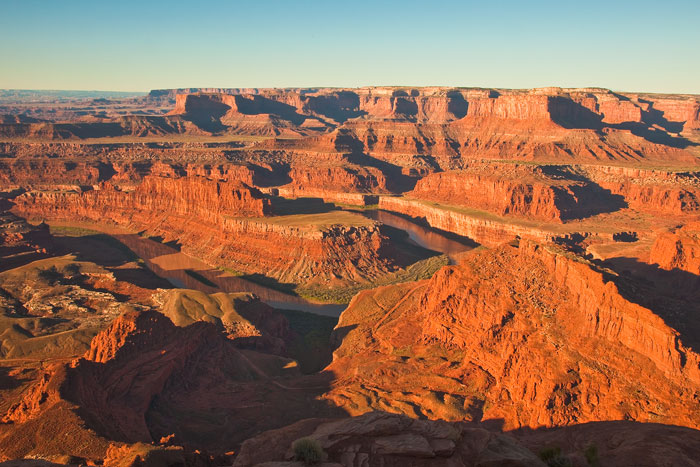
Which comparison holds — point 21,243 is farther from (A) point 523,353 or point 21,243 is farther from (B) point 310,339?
(A) point 523,353

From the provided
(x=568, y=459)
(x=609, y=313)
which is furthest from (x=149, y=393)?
(x=609, y=313)

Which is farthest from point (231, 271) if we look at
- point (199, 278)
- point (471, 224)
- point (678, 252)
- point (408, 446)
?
point (408, 446)

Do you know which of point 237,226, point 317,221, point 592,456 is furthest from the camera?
point 237,226

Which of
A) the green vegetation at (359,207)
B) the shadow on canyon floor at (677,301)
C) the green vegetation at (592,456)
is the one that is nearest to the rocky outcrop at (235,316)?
the shadow on canyon floor at (677,301)

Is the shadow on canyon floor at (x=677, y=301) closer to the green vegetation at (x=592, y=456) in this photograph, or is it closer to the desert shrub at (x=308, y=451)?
the green vegetation at (x=592, y=456)

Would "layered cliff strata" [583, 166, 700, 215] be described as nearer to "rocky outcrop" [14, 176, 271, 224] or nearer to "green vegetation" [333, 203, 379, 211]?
"green vegetation" [333, 203, 379, 211]
